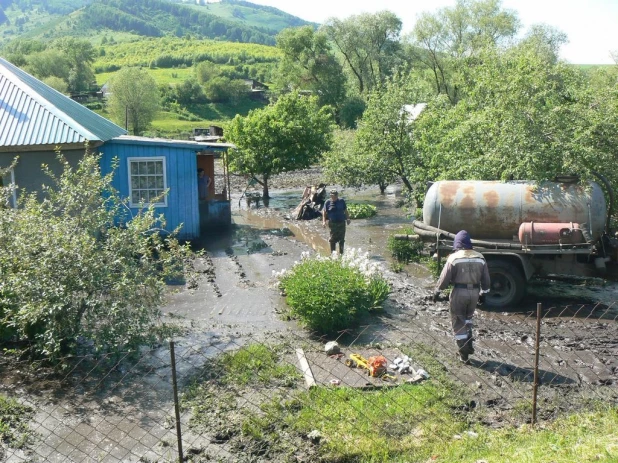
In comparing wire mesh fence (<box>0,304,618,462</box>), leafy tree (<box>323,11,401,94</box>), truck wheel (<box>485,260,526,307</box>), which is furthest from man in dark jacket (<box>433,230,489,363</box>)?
leafy tree (<box>323,11,401,94</box>)

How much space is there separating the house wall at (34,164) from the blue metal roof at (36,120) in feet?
1.46

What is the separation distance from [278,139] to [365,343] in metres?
14.9

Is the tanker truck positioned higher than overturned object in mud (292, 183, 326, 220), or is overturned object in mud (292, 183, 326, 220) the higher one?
the tanker truck

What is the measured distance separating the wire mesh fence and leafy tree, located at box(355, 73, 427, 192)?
9878 mm

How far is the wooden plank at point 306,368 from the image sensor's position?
7330mm

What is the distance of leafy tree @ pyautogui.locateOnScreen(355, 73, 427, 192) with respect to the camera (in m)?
18.4

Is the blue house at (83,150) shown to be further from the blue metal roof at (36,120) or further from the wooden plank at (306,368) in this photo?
the wooden plank at (306,368)

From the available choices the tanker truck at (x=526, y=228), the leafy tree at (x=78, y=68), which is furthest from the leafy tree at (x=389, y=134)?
the leafy tree at (x=78, y=68)

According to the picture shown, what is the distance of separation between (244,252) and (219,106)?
187 feet

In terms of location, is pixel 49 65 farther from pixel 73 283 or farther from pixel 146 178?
pixel 73 283

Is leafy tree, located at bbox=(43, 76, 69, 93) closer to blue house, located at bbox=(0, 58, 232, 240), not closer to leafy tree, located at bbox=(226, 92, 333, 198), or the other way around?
leafy tree, located at bbox=(226, 92, 333, 198)

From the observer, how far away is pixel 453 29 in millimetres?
50031

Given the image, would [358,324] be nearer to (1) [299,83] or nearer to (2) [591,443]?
(2) [591,443]

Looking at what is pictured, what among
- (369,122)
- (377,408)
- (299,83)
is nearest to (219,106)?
(299,83)
